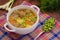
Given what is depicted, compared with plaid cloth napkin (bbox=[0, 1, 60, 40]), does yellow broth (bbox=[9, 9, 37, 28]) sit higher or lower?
higher

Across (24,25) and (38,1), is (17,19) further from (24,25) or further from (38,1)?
(38,1)

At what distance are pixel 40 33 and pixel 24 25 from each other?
103 millimetres

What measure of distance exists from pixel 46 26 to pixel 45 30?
2cm

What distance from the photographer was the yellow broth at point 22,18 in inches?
31.0

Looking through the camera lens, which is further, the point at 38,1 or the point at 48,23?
the point at 38,1

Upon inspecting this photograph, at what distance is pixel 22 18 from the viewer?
2.66ft

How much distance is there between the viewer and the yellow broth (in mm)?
786

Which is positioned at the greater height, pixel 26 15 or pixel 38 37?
pixel 26 15

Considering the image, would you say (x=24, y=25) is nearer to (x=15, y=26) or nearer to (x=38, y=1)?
(x=15, y=26)

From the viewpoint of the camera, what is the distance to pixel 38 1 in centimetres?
97

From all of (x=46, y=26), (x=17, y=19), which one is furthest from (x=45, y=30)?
(x=17, y=19)

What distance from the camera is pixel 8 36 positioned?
84cm

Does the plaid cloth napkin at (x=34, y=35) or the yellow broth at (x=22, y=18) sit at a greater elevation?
the yellow broth at (x=22, y=18)

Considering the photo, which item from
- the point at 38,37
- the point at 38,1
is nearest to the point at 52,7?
the point at 38,1
